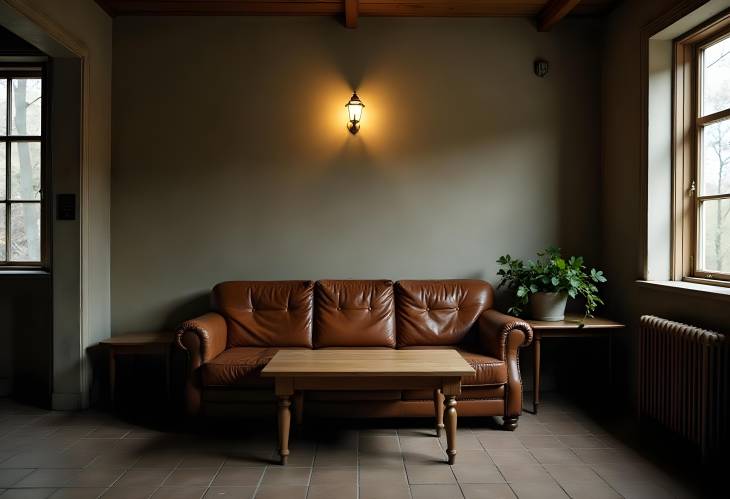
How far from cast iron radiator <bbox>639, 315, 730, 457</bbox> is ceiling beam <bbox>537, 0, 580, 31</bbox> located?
7.45 ft

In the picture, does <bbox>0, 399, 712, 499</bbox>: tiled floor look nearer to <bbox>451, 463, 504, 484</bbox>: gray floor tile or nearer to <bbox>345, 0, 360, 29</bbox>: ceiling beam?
<bbox>451, 463, 504, 484</bbox>: gray floor tile

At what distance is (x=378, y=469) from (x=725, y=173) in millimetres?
2706

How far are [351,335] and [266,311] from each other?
2.20ft

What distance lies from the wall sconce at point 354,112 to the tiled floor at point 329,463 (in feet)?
7.45

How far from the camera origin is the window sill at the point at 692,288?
286cm

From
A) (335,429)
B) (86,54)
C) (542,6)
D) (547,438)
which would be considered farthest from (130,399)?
(542,6)

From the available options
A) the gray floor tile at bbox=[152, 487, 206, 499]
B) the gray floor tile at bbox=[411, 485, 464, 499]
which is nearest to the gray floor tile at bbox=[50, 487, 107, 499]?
the gray floor tile at bbox=[152, 487, 206, 499]

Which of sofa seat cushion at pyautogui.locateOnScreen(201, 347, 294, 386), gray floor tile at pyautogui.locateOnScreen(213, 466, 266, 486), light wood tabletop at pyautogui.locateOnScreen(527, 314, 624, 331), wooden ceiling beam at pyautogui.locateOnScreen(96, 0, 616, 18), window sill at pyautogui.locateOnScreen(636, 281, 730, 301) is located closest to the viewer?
gray floor tile at pyautogui.locateOnScreen(213, 466, 266, 486)

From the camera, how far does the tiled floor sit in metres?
2.50

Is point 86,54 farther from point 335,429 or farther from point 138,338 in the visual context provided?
point 335,429

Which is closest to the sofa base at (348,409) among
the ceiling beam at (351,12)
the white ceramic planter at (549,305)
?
the white ceramic planter at (549,305)

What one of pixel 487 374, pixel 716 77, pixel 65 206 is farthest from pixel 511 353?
pixel 65 206

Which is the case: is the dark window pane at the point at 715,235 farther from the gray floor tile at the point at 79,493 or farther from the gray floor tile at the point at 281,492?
the gray floor tile at the point at 79,493

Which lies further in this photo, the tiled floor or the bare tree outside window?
the bare tree outside window
